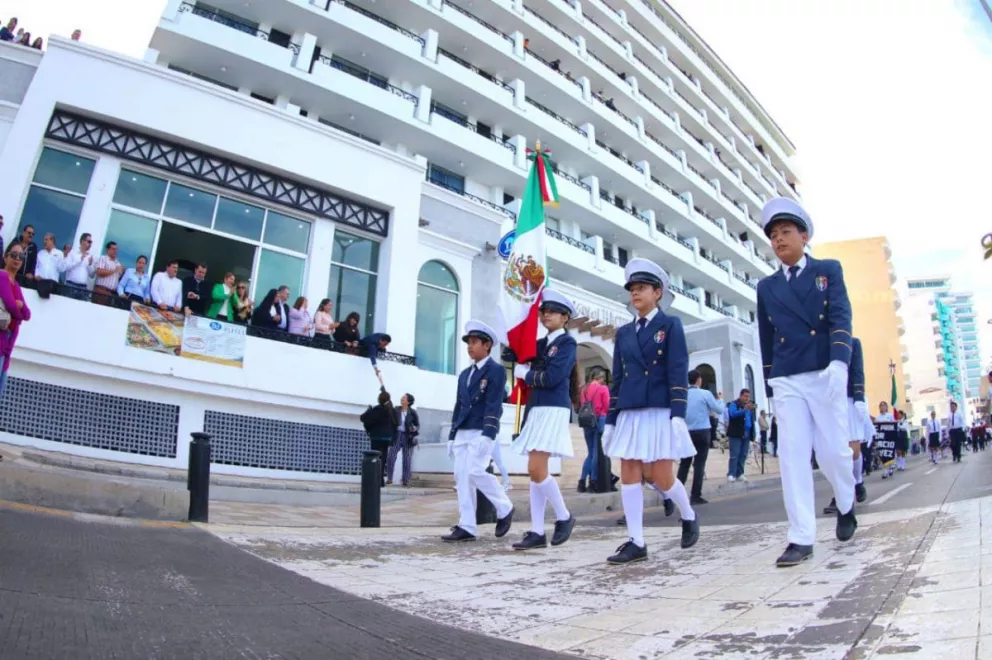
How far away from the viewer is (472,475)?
5316 millimetres

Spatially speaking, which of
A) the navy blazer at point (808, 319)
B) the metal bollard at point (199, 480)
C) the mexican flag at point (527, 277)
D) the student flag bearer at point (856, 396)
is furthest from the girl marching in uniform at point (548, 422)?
the student flag bearer at point (856, 396)

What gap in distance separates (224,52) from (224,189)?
33.3 ft

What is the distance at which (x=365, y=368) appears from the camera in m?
11.9

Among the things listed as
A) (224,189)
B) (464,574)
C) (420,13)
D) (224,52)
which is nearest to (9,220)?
(224,189)

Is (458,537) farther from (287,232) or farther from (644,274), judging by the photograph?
(287,232)

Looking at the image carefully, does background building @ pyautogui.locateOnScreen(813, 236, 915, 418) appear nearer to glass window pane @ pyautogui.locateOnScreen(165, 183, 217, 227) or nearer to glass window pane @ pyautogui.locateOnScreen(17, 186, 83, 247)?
glass window pane @ pyautogui.locateOnScreen(165, 183, 217, 227)

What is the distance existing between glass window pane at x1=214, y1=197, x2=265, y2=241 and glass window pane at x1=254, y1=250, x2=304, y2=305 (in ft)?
1.64

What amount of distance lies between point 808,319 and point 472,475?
3.08 meters

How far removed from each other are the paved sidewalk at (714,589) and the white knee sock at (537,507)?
340 millimetres

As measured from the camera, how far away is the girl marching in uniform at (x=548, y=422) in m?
4.85

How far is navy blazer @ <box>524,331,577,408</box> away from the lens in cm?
499

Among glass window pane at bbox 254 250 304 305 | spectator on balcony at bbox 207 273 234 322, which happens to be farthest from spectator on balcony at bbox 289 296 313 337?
spectator on balcony at bbox 207 273 234 322

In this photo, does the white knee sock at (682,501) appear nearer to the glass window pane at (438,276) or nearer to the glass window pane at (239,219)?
the glass window pane at (239,219)

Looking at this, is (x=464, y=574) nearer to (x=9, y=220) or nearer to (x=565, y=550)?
(x=565, y=550)
